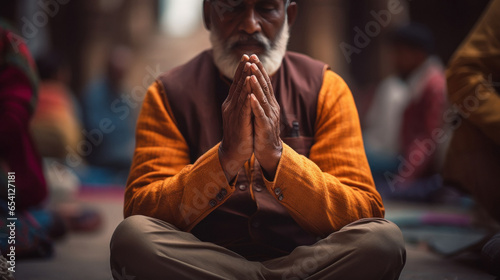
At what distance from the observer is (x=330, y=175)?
2219 millimetres

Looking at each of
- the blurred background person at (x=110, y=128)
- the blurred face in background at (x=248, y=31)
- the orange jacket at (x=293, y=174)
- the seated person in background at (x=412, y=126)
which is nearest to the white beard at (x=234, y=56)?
the blurred face in background at (x=248, y=31)

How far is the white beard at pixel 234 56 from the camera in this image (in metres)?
2.38

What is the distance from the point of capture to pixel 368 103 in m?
9.73

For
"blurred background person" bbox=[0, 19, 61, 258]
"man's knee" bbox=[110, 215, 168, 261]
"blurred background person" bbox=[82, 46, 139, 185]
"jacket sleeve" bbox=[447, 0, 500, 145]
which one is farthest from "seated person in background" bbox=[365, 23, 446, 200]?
"man's knee" bbox=[110, 215, 168, 261]

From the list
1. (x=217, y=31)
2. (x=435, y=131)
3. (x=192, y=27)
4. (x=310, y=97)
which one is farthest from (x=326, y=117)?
(x=192, y=27)

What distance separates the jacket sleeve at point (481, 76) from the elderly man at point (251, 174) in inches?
36.2

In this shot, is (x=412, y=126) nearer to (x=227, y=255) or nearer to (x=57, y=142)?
(x=57, y=142)

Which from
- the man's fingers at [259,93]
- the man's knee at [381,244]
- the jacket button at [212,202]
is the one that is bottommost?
the man's knee at [381,244]

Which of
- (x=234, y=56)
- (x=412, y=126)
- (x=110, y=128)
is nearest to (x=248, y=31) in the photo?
(x=234, y=56)

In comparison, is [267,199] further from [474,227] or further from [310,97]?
[474,227]

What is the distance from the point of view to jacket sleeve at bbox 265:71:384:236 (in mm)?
2131

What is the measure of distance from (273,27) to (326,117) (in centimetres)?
42

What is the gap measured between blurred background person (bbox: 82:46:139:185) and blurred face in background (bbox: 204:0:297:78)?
548cm

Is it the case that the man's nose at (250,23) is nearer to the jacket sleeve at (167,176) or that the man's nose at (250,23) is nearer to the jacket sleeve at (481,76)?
the jacket sleeve at (167,176)
